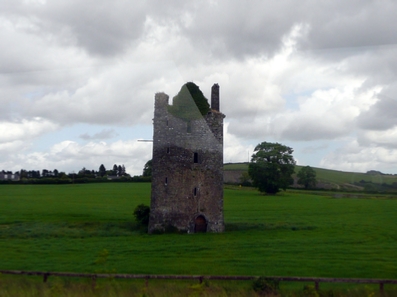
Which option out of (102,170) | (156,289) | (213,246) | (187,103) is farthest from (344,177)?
(102,170)

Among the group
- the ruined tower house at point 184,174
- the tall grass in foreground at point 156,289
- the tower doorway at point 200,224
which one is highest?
the ruined tower house at point 184,174

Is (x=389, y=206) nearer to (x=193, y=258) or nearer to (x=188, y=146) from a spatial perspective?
(x=188, y=146)

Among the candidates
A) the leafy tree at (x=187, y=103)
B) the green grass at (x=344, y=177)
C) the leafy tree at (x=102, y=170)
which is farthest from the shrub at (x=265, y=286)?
the leafy tree at (x=102, y=170)

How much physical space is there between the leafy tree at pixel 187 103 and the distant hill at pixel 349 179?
99.6 ft

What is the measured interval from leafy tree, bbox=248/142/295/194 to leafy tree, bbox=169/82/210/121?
40.5 m

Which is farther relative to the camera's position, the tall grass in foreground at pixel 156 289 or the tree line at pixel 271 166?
the tree line at pixel 271 166

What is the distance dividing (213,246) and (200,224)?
687 centimetres

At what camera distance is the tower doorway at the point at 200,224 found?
3002cm

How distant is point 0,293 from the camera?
476 inches

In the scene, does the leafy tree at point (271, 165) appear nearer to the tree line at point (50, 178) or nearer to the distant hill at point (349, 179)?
the distant hill at point (349, 179)

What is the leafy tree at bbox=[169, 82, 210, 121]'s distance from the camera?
30375 millimetres

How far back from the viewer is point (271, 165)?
6988cm

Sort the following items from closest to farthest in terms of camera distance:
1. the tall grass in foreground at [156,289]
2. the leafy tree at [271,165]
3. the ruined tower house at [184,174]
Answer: the tall grass in foreground at [156,289] → the ruined tower house at [184,174] → the leafy tree at [271,165]

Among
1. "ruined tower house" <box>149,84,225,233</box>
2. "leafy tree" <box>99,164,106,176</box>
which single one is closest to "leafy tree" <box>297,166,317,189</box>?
"leafy tree" <box>99,164,106,176</box>
